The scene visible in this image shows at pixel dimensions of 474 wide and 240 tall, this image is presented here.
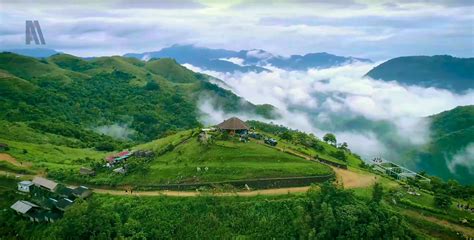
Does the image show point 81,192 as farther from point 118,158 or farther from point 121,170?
point 118,158

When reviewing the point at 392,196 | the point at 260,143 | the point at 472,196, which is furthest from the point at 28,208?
the point at 472,196

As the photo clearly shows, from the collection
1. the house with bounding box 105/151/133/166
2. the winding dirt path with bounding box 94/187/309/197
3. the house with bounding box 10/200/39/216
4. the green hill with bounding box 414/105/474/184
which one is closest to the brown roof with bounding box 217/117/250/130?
the house with bounding box 105/151/133/166

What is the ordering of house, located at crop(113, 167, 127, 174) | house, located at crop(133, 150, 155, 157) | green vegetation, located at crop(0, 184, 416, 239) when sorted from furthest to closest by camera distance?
house, located at crop(133, 150, 155, 157) < house, located at crop(113, 167, 127, 174) < green vegetation, located at crop(0, 184, 416, 239)

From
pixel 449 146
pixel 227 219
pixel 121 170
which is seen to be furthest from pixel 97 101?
pixel 449 146

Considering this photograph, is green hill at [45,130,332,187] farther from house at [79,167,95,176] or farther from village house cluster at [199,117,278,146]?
village house cluster at [199,117,278,146]

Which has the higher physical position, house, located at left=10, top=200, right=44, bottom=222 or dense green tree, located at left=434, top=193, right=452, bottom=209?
dense green tree, located at left=434, top=193, right=452, bottom=209

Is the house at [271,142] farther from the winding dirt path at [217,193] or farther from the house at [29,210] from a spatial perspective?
the house at [29,210]

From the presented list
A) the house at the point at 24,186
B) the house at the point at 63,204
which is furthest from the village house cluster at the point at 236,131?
the house at the point at 24,186
